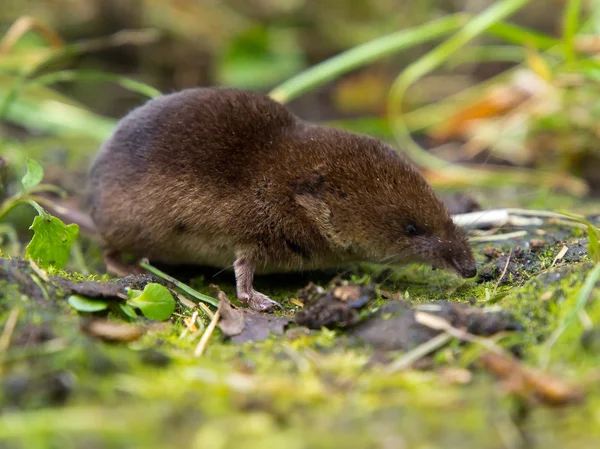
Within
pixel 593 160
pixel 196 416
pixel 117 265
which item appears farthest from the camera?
pixel 593 160

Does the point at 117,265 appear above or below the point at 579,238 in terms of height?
below

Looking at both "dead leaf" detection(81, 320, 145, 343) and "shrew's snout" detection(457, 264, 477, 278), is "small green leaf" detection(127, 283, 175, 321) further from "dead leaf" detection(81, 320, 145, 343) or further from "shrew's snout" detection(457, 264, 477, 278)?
"shrew's snout" detection(457, 264, 477, 278)

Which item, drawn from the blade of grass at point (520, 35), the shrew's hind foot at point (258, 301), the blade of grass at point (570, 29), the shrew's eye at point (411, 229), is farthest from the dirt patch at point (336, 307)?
the blade of grass at point (520, 35)

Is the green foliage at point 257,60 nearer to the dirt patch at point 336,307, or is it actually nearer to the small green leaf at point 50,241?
the small green leaf at point 50,241

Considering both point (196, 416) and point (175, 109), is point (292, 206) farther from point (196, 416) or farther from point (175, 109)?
point (196, 416)

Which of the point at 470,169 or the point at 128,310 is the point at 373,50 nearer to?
the point at 470,169

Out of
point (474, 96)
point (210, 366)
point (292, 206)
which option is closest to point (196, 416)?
point (210, 366)
